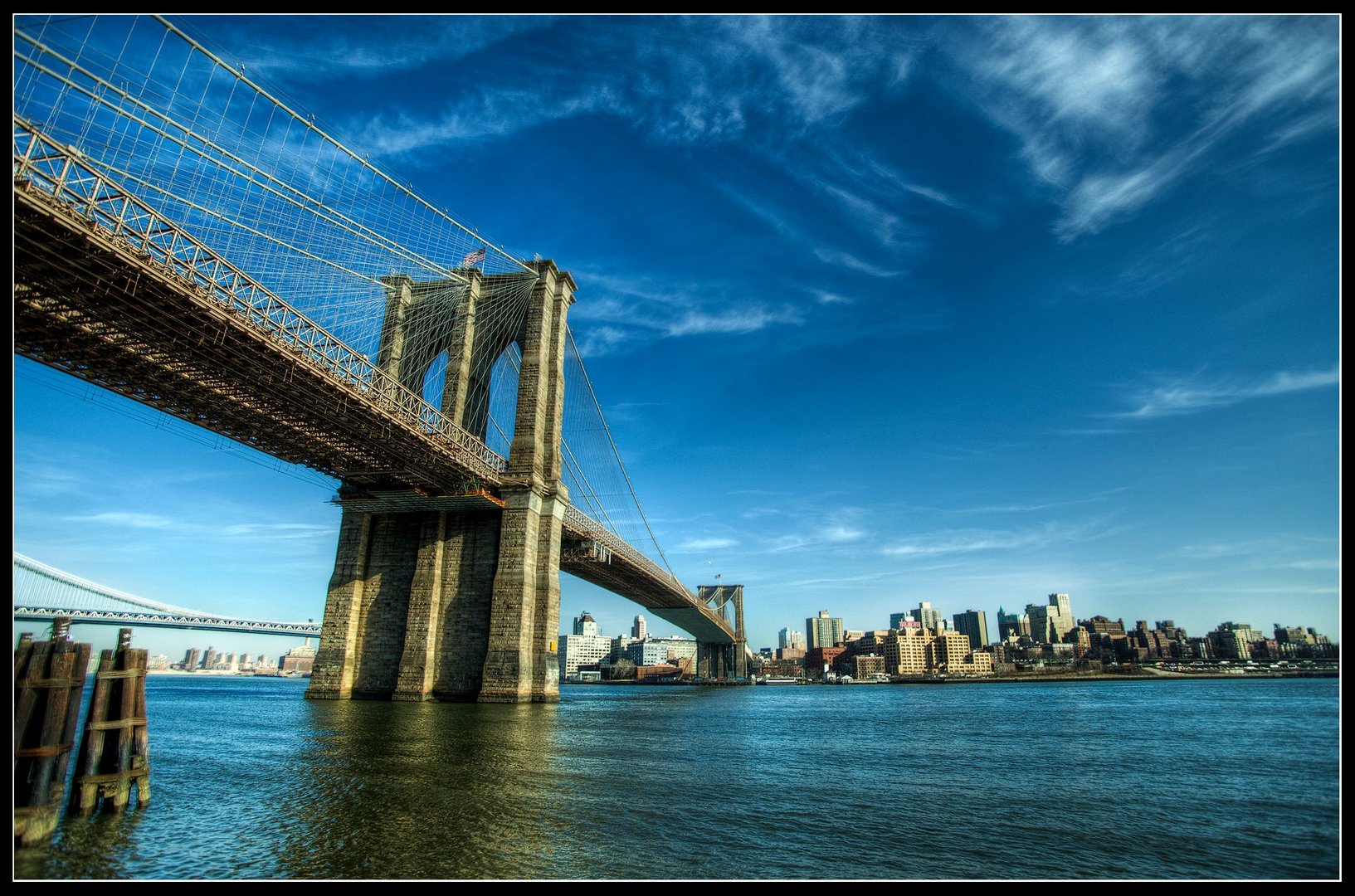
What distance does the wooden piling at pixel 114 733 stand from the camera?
34.8 feet

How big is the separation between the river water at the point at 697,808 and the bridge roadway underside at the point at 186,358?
13.4 metres

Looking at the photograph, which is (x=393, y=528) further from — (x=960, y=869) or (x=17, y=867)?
(x=960, y=869)

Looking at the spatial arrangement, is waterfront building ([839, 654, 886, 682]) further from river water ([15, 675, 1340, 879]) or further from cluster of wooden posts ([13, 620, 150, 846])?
cluster of wooden posts ([13, 620, 150, 846])

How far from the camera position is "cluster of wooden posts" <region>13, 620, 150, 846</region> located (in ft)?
29.5

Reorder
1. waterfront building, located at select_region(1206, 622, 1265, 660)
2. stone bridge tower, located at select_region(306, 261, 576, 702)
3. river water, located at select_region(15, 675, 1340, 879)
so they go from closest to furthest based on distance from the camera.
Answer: river water, located at select_region(15, 675, 1340, 879) < stone bridge tower, located at select_region(306, 261, 576, 702) < waterfront building, located at select_region(1206, 622, 1265, 660)

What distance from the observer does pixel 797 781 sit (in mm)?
16750

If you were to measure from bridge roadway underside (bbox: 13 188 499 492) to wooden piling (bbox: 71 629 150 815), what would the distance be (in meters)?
10.3

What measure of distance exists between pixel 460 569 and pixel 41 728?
113 ft

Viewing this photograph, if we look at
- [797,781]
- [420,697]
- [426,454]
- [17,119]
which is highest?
[17,119]

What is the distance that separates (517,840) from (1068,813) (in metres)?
10.8

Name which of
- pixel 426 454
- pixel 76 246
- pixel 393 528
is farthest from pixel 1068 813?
pixel 393 528

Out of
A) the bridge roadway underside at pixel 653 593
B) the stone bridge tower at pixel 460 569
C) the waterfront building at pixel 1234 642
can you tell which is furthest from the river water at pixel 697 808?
the waterfront building at pixel 1234 642

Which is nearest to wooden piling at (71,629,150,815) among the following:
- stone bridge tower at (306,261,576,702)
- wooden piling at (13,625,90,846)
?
wooden piling at (13,625,90,846)

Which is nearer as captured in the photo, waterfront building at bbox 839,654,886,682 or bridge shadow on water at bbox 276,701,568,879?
bridge shadow on water at bbox 276,701,568,879
